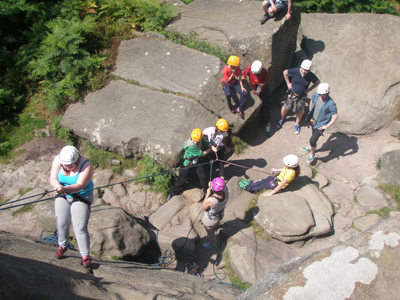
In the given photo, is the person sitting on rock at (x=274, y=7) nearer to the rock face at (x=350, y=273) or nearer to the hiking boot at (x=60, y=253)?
the rock face at (x=350, y=273)

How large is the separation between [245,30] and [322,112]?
3672mm

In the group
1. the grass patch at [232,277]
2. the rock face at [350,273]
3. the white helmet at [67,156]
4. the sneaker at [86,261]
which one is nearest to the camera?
the rock face at [350,273]

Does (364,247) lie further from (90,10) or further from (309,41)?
(90,10)

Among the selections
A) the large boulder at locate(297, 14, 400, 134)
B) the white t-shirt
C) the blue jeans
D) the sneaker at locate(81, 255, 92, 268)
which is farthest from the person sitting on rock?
the sneaker at locate(81, 255, 92, 268)

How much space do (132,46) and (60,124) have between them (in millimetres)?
3189

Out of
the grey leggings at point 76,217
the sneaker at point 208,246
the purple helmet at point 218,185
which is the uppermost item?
the grey leggings at point 76,217

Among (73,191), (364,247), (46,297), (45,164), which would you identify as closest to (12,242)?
(73,191)

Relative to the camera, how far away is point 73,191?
4.57 meters

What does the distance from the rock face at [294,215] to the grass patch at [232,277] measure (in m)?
1.09

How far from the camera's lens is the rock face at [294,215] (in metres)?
6.71

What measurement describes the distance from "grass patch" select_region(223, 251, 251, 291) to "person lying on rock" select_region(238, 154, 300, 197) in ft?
5.70

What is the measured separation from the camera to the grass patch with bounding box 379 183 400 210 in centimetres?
748

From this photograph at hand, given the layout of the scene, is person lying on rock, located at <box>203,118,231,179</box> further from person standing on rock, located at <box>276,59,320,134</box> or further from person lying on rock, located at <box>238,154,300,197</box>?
person standing on rock, located at <box>276,59,320,134</box>

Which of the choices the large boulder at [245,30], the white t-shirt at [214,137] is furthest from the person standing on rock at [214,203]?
the large boulder at [245,30]
